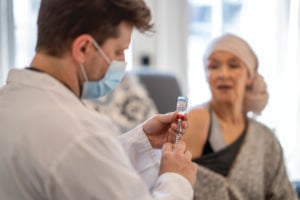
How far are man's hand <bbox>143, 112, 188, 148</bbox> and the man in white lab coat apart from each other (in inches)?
5.9

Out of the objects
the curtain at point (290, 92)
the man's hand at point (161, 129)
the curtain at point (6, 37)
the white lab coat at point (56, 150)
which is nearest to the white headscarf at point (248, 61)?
the man's hand at point (161, 129)

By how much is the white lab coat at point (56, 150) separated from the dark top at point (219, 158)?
33.6 inches

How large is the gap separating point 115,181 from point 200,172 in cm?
89

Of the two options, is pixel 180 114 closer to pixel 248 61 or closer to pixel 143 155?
Answer: pixel 143 155

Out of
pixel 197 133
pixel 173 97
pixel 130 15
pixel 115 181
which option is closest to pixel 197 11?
pixel 173 97

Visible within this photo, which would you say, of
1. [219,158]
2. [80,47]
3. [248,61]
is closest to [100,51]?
[80,47]

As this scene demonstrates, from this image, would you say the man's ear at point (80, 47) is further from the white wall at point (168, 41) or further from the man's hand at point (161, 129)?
the white wall at point (168, 41)

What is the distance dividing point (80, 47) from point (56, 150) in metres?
0.23

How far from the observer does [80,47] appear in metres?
1.05

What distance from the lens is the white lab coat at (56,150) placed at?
0.94 meters

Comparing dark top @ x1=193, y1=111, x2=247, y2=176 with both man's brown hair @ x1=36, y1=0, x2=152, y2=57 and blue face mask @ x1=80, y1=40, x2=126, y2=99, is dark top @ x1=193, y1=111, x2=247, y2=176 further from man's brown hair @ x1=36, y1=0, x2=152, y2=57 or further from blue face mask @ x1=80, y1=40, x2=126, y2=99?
man's brown hair @ x1=36, y1=0, x2=152, y2=57

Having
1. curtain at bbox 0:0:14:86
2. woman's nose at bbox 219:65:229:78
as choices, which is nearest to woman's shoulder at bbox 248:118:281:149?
woman's nose at bbox 219:65:229:78

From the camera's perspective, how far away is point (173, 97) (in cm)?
256

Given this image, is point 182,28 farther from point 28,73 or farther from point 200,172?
point 28,73
